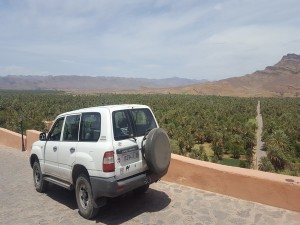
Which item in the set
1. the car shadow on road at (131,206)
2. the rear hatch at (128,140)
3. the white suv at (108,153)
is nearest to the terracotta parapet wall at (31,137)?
the white suv at (108,153)

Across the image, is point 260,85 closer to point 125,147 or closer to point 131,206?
point 131,206

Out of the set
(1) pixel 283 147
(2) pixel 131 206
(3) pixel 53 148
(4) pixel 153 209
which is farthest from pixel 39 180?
(1) pixel 283 147

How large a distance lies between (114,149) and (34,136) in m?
7.90

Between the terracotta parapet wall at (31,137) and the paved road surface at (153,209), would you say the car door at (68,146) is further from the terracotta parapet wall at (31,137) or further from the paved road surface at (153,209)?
the terracotta parapet wall at (31,137)

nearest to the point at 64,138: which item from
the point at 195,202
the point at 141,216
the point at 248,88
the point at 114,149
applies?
the point at 114,149

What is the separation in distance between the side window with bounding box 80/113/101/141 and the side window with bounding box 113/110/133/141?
1.00 feet

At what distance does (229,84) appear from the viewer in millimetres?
177375

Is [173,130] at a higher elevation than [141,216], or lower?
lower

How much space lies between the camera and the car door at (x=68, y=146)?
646 cm

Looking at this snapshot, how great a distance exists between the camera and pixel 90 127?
6188 mm

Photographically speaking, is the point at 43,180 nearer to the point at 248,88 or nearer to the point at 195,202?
the point at 195,202

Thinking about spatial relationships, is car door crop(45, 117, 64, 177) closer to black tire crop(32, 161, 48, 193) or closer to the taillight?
black tire crop(32, 161, 48, 193)

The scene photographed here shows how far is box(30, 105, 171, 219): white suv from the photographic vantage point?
5.67 meters

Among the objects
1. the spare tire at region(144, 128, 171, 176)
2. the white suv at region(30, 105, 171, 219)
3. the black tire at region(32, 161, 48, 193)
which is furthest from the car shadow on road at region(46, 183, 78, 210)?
the spare tire at region(144, 128, 171, 176)
